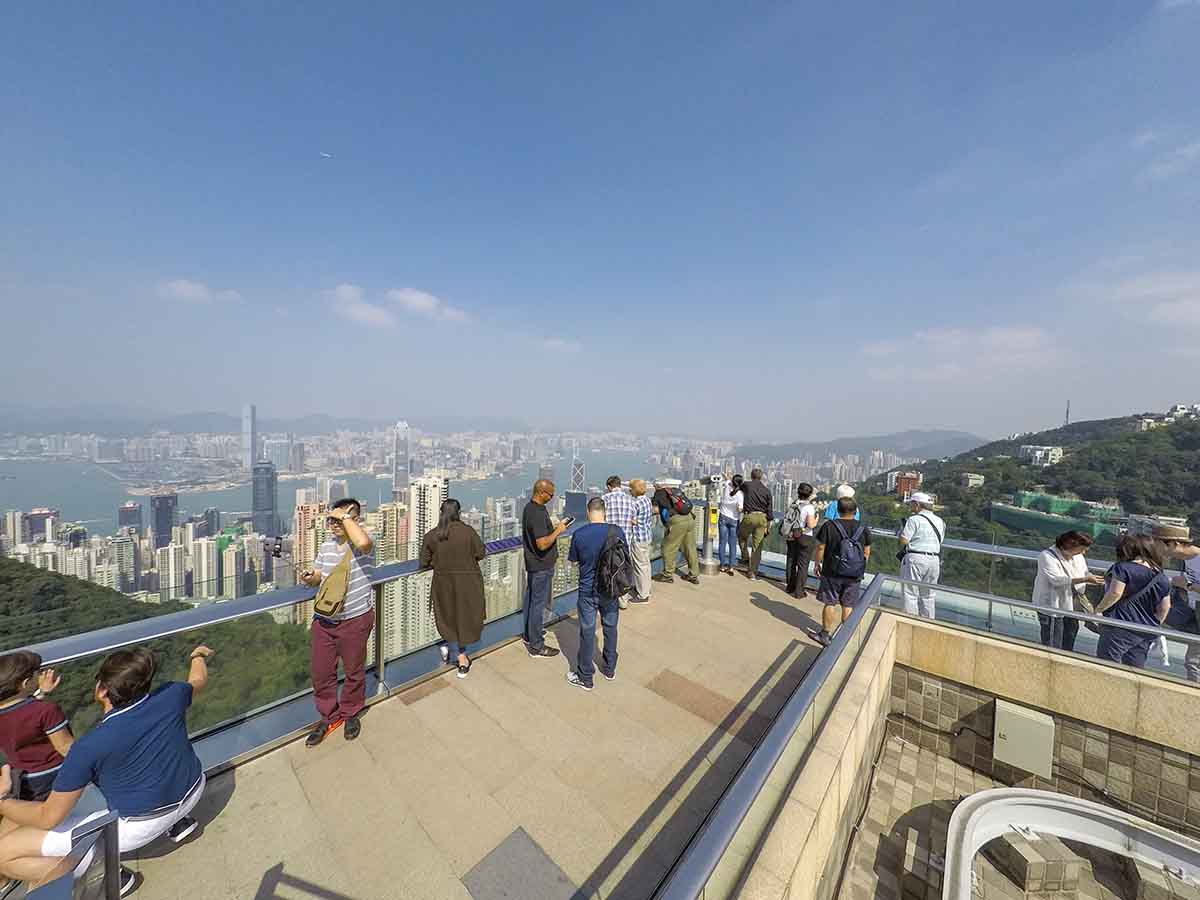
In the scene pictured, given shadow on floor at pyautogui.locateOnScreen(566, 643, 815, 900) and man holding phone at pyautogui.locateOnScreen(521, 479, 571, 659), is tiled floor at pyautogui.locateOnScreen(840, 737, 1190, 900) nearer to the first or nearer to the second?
shadow on floor at pyautogui.locateOnScreen(566, 643, 815, 900)

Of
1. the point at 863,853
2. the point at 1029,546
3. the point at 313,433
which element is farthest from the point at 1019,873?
the point at 313,433

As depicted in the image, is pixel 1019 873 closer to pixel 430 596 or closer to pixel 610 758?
pixel 610 758

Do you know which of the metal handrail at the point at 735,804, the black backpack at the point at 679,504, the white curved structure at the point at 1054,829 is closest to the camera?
the metal handrail at the point at 735,804

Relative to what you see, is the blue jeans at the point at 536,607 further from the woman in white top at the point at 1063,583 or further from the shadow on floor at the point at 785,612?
the woman in white top at the point at 1063,583

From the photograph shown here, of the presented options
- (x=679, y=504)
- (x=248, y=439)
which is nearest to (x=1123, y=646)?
(x=679, y=504)

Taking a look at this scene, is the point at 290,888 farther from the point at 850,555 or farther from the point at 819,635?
the point at 850,555

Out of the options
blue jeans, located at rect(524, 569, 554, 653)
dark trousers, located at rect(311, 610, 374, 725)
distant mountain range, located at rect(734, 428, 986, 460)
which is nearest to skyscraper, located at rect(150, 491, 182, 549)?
dark trousers, located at rect(311, 610, 374, 725)

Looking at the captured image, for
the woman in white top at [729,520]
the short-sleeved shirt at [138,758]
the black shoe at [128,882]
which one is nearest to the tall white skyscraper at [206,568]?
the short-sleeved shirt at [138,758]
